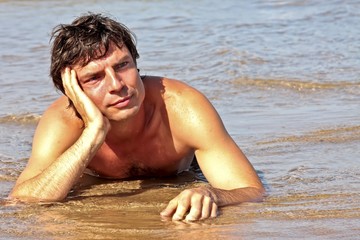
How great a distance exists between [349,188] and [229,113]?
7.75 feet

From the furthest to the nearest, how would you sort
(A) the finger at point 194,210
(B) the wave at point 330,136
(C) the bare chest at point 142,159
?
(B) the wave at point 330,136 < (C) the bare chest at point 142,159 < (A) the finger at point 194,210

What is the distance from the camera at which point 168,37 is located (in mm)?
11359

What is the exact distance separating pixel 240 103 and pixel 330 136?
143cm

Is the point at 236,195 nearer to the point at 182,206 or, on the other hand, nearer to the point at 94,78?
the point at 182,206

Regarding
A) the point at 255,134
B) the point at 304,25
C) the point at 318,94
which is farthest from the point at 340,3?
the point at 255,134

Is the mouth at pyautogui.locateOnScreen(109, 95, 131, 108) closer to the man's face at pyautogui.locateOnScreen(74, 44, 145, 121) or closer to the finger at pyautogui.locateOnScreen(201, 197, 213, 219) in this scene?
the man's face at pyautogui.locateOnScreen(74, 44, 145, 121)

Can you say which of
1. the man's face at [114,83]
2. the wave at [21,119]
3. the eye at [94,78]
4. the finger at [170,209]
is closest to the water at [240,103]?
the wave at [21,119]

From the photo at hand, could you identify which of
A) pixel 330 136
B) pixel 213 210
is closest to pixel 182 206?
pixel 213 210

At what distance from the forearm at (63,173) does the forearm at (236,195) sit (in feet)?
2.45

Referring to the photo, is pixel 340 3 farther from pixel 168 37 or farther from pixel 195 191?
pixel 195 191

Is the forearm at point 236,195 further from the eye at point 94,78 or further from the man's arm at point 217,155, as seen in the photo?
the eye at point 94,78

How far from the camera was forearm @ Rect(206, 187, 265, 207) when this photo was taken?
506cm

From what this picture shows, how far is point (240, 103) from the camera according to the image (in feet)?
26.7

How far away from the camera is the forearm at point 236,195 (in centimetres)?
506
